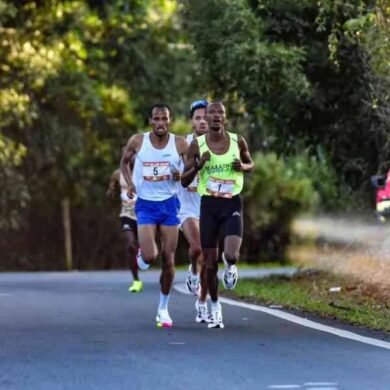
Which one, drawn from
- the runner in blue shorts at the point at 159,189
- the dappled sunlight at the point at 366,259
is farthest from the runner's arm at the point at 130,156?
the dappled sunlight at the point at 366,259

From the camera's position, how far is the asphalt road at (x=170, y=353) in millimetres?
8406

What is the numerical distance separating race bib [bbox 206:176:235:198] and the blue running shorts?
1.96ft

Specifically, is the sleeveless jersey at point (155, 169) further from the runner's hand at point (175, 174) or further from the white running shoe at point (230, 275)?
the white running shoe at point (230, 275)

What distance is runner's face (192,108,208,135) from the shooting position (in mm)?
13195

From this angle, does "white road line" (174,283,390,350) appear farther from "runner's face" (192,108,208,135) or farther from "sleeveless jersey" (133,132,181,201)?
"runner's face" (192,108,208,135)

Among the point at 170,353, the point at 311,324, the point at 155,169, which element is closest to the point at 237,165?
the point at 155,169

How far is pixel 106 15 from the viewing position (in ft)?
97.8

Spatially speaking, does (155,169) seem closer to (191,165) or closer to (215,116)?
(191,165)

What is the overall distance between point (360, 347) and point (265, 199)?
26.4 meters

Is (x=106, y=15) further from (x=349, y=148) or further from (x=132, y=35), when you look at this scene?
(x=349, y=148)

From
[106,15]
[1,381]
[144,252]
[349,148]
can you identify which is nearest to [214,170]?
[144,252]

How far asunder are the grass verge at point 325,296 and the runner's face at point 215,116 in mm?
2282

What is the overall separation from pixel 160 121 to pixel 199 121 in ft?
2.88

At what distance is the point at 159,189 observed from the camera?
12.5 metres
